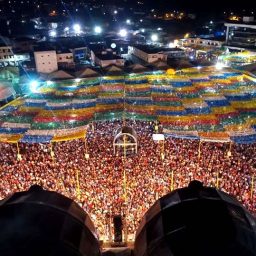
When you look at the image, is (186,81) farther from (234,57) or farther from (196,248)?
(196,248)

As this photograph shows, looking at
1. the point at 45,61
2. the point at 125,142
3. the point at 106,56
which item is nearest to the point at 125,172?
the point at 125,142

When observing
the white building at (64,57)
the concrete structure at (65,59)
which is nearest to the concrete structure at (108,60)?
the concrete structure at (65,59)

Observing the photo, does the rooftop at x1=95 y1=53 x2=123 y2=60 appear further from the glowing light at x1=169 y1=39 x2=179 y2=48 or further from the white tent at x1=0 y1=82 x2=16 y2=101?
the glowing light at x1=169 y1=39 x2=179 y2=48

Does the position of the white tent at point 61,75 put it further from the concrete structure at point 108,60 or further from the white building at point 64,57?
the white building at point 64,57

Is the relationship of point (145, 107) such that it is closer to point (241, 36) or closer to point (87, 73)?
point (87, 73)

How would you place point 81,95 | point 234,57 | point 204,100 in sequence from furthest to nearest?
point 234,57 → point 81,95 → point 204,100

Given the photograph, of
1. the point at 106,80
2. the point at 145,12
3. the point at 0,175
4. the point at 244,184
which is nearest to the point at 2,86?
the point at 106,80
